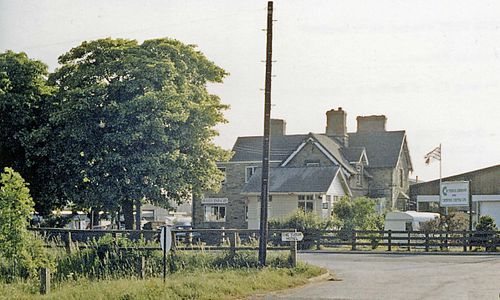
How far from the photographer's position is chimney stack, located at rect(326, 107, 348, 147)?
66.9 meters

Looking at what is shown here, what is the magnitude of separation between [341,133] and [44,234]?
129 ft

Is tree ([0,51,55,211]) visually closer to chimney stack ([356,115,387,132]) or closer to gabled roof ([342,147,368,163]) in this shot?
gabled roof ([342,147,368,163])

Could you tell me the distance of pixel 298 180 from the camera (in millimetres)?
56781

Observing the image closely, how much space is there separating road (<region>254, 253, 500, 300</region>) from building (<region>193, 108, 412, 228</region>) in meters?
21.6

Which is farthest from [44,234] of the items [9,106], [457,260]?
[457,260]

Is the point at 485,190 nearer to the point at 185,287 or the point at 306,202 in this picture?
the point at 306,202

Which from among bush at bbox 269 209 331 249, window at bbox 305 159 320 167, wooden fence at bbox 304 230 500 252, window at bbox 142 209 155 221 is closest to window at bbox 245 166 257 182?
window at bbox 305 159 320 167

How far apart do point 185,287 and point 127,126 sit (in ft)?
63.2

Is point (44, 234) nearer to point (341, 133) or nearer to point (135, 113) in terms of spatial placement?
point (135, 113)

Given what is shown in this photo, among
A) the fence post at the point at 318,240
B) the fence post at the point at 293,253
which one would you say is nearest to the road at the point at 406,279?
the fence post at the point at 293,253

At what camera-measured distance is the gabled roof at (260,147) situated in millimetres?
64750

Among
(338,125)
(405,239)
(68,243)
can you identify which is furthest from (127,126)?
(338,125)

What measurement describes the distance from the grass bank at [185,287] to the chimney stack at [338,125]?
43.2m

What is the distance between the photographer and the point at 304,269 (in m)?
24.8
